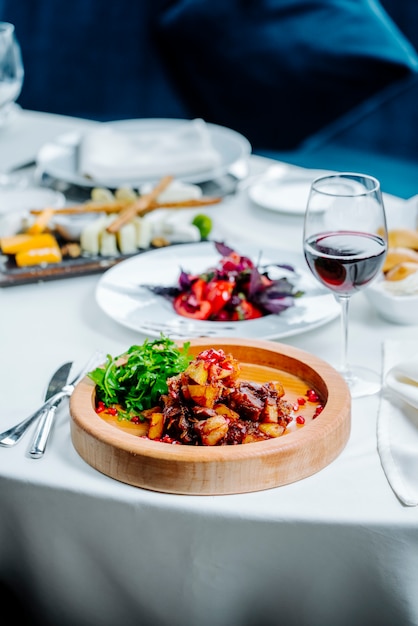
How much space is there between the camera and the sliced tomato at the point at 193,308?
1.44 metres

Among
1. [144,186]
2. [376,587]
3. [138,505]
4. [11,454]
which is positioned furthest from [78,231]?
[376,587]

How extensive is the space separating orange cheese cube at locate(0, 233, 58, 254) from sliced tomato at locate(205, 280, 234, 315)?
0.45m

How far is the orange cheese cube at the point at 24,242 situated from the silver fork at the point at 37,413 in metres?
0.53

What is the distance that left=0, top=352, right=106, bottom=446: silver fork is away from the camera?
1.11 metres

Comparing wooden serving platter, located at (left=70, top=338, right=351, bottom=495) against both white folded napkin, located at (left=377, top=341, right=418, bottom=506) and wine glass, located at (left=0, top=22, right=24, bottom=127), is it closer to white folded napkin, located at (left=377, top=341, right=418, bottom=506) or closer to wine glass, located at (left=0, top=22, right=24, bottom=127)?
white folded napkin, located at (left=377, top=341, right=418, bottom=506)

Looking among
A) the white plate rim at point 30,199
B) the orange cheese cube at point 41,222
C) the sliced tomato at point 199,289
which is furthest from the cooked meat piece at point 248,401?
the white plate rim at point 30,199

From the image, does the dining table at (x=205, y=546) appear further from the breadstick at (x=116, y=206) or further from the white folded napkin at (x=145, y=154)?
the white folded napkin at (x=145, y=154)

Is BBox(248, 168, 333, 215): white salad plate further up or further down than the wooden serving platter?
further down

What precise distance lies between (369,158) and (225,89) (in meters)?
0.61

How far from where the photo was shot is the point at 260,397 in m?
1.08

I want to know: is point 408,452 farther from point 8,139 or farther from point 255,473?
point 8,139

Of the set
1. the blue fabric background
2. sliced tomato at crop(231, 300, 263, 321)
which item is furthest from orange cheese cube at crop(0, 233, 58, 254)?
the blue fabric background

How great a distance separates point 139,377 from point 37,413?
158mm

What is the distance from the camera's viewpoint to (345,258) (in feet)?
3.88
